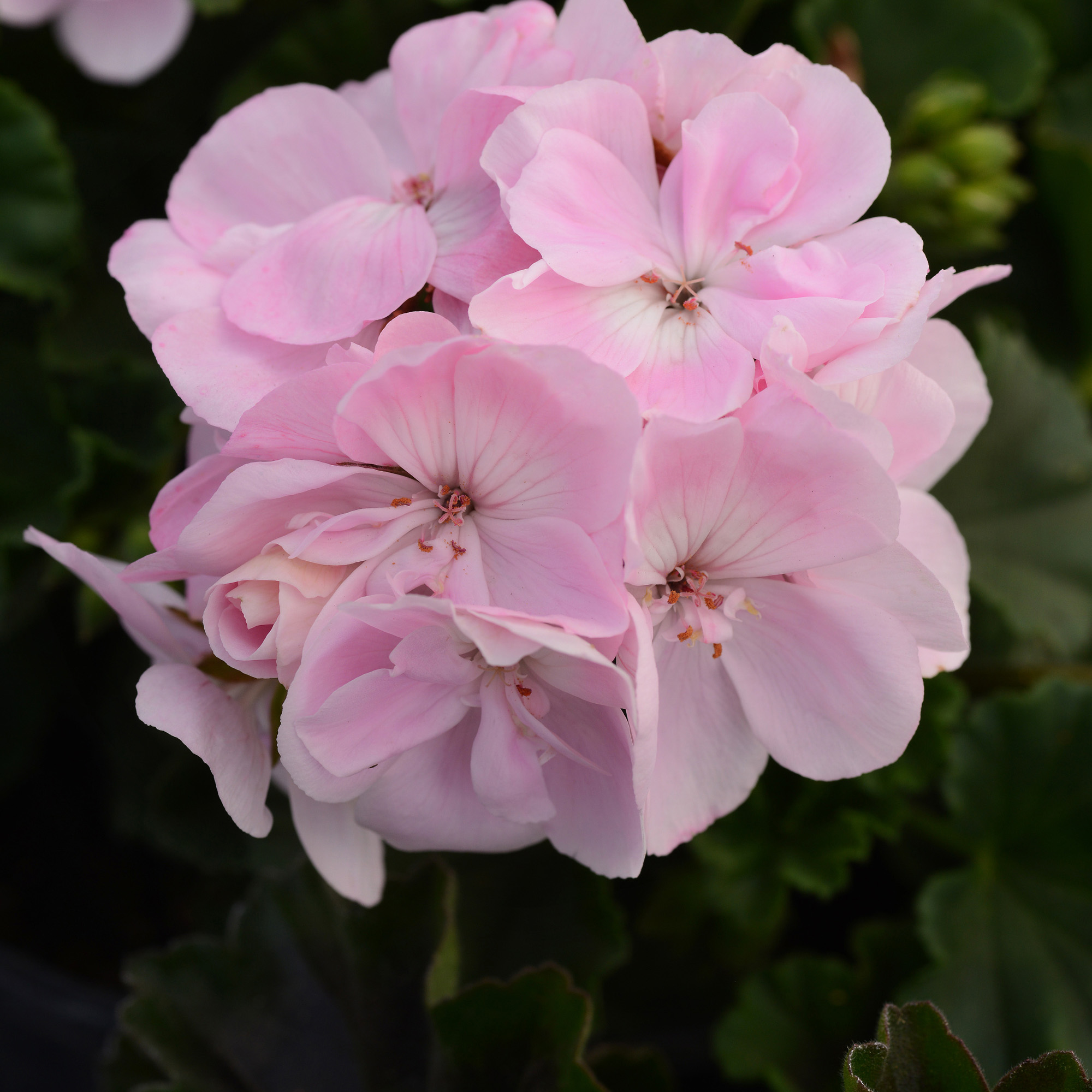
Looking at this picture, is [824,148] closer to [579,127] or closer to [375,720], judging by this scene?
[579,127]

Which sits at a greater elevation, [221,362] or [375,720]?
[221,362]

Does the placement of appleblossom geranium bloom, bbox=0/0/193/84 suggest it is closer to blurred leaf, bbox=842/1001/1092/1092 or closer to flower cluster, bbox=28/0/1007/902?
flower cluster, bbox=28/0/1007/902

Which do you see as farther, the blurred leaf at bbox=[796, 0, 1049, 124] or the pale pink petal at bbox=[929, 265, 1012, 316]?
the blurred leaf at bbox=[796, 0, 1049, 124]

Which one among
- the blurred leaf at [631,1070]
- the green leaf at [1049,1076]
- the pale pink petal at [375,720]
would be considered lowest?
the blurred leaf at [631,1070]

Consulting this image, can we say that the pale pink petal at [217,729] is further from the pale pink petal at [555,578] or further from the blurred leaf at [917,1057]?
the blurred leaf at [917,1057]

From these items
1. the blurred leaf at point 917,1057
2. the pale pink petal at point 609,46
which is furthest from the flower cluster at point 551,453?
the blurred leaf at point 917,1057

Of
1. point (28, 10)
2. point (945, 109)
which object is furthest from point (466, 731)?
point (28, 10)

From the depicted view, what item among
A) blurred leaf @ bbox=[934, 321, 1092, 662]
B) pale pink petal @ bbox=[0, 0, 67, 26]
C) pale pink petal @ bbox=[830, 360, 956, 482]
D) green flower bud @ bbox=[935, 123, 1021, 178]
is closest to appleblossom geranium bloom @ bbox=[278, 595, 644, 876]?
pale pink petal @ bbox=[830, 360, 956, 482]
